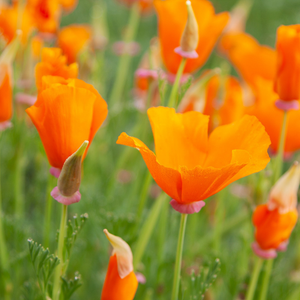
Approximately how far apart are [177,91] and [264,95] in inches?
9.0

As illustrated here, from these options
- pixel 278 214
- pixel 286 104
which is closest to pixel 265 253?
pixel 278 214

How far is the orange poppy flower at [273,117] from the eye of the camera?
592 millimetres

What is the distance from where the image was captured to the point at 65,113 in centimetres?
33

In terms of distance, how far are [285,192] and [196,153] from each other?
0.35 feet

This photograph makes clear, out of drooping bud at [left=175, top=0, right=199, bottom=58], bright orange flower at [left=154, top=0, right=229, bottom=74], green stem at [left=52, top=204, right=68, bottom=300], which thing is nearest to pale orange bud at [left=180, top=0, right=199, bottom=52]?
drooping bud at [left=175, top=0, right=199, bottom=58]

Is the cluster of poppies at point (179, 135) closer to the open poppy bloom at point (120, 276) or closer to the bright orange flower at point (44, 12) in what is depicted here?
the open poppy bloom at point (120, 276)

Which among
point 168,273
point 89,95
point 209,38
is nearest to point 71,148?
point 89,95

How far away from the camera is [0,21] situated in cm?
78

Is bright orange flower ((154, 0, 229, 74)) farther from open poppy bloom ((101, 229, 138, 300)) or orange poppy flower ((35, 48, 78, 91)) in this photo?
open poppy bloom ((101, 229, 138, 300))

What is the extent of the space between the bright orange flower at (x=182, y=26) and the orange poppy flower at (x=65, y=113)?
0.25 meters

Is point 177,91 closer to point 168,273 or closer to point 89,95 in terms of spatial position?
point 89,95

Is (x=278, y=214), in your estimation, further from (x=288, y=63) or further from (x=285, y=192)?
(x=288, y=63)

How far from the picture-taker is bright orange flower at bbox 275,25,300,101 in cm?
43

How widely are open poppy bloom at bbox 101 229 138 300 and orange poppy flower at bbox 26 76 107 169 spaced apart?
0.32 ft
